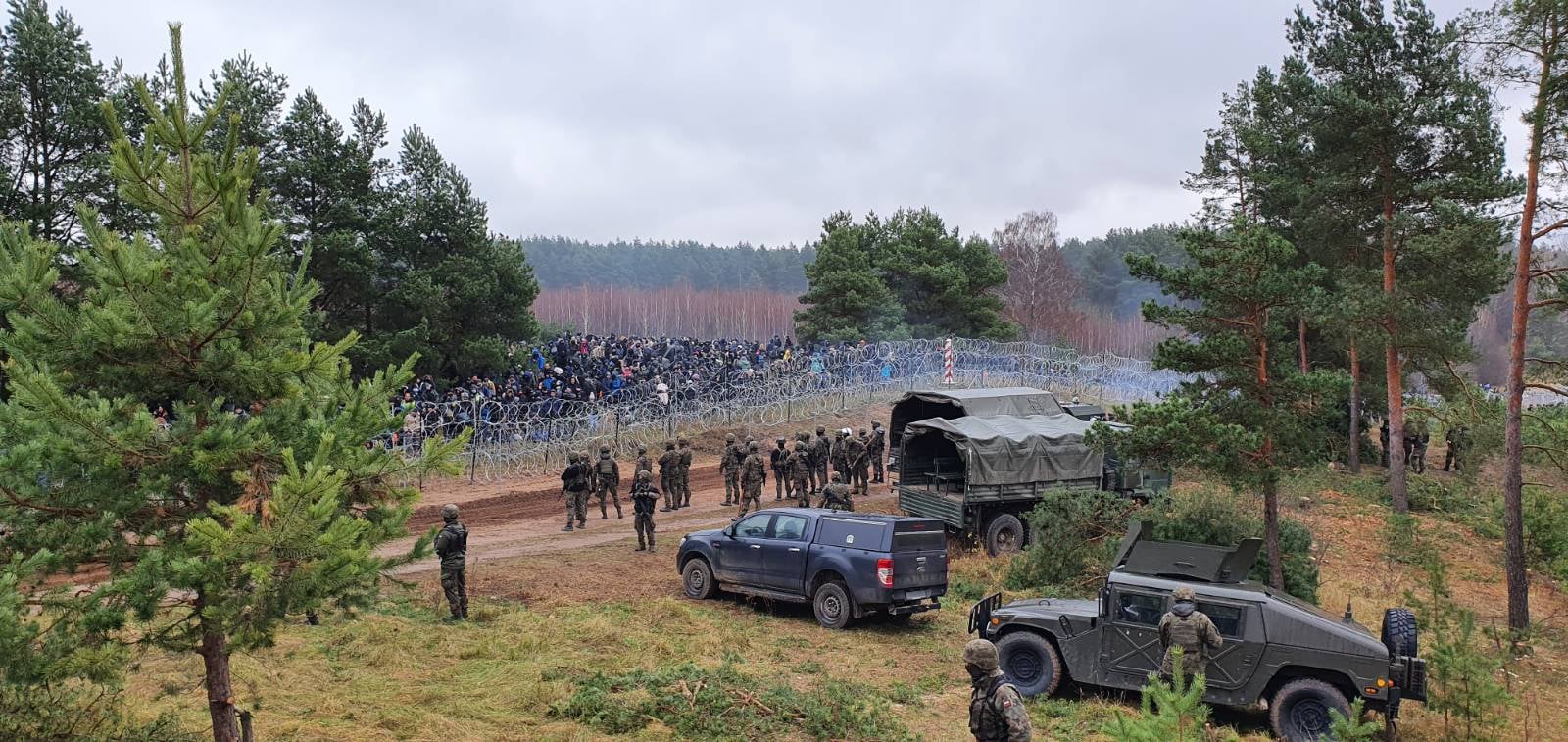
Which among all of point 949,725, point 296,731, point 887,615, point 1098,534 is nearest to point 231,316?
point 296,731

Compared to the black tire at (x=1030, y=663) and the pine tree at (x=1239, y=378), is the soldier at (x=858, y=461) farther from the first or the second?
the black tire at (x=1030, y=663)

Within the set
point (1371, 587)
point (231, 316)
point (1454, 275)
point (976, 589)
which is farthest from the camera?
point (1454, 275)

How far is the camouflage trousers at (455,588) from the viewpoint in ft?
→ 43.3

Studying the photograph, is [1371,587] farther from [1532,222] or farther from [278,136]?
[278,136]

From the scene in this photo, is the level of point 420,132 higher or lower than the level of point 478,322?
higher

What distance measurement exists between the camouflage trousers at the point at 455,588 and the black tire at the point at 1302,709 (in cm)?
972

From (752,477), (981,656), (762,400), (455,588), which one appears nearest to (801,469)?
(752,477)

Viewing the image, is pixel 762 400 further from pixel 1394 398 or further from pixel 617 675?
pixel 617 675

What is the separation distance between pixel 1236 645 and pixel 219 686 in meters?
9.03

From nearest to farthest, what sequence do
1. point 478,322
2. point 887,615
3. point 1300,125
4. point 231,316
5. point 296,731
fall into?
point 231,316 < point 296,731 < point 887,615 < point 1300,125 < point 478,322

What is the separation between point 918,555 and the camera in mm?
13648

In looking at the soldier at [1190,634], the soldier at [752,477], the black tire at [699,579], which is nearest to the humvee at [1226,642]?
the soldier at [1190,634]

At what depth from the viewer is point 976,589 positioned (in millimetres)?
16703

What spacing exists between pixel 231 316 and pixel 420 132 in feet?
90.5
